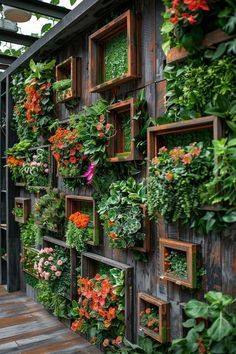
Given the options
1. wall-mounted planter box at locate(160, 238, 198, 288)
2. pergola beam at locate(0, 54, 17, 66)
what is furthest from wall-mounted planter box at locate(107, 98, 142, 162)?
pergola beam at locate(0, 54, 17, 66)

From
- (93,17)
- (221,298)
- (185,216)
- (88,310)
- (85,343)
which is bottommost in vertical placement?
A: (85,343)

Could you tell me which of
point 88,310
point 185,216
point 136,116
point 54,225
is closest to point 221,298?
point 185,216

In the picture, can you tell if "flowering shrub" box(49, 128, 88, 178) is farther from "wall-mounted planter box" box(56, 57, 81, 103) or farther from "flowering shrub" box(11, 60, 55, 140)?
"flowering shrub" box(11, 60, 55, 140)

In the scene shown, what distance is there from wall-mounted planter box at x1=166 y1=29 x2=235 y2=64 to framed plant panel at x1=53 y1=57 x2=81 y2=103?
1234 millimetres

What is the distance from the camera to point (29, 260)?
393cm

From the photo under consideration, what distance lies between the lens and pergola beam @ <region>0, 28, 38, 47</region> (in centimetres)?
368

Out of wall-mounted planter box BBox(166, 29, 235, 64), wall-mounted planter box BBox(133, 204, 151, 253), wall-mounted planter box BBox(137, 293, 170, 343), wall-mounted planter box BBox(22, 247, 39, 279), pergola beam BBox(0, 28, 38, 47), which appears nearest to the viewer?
wall-mounted planter box BBox(166, 29, 235, 64)

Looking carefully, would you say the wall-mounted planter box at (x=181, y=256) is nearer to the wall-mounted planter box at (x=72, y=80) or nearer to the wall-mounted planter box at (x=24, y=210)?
the wall-mounted planter box at (x=72, y=80)

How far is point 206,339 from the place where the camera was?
1713 millimetres

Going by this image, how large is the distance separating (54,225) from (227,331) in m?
2.05

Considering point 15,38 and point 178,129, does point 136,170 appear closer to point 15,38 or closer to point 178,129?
point 178,129

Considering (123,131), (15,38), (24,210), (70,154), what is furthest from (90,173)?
(15,38)

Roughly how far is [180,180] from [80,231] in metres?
1.29

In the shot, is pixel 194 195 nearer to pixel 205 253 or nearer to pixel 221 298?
pixel 205 253
